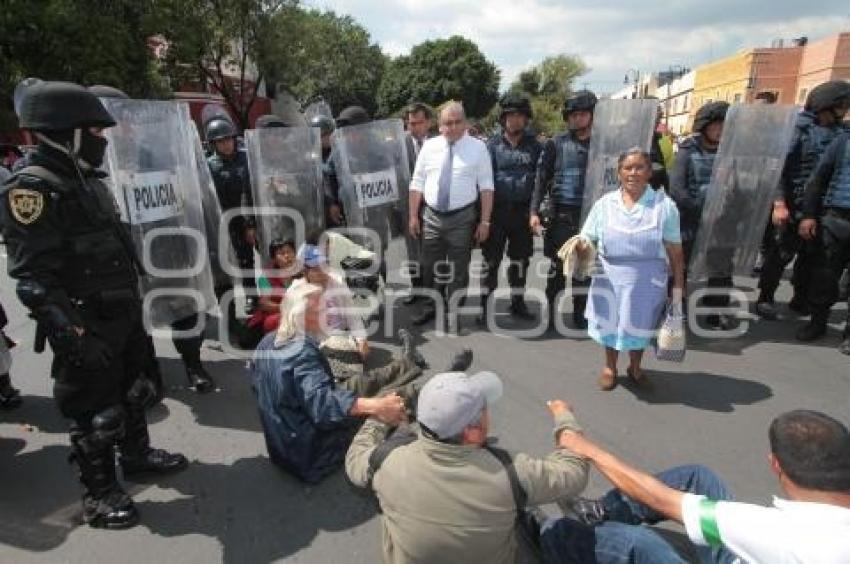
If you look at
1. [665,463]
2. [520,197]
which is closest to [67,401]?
[665,463]

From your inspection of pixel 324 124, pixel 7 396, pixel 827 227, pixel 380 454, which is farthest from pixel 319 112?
pixel 380 454

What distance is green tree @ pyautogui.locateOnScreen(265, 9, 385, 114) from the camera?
30.6m

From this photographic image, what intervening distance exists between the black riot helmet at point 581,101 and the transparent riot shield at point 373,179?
1513 mm

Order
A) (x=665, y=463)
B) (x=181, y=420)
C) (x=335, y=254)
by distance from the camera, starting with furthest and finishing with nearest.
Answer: (x=335, y=254), (x=181, y=420), (x=665, y=463)

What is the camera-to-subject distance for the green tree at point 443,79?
159 ft

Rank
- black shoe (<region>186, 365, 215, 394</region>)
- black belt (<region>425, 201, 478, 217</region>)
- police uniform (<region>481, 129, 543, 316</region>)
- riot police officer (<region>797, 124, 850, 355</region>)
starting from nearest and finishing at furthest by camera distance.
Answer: black shoe (<region>186, 365, 215, 394</region>)
riot police officer (<region>797, 124, 850, 355</region>)
black belt (<region>425, 201, 478, 217</region>)
police uniform (<region>481, 129, 543, 316</region>)

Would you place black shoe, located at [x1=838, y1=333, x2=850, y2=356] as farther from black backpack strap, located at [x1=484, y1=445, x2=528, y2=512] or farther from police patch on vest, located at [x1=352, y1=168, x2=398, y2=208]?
black backpack strap, located at [x1=484, y1=445, x2=528, y2=512]

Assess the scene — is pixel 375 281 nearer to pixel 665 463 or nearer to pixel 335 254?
pixel 335 254

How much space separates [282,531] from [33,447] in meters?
1.77

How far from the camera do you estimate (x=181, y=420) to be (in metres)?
3.75

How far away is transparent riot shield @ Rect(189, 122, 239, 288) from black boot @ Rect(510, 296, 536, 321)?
2562 millimetres

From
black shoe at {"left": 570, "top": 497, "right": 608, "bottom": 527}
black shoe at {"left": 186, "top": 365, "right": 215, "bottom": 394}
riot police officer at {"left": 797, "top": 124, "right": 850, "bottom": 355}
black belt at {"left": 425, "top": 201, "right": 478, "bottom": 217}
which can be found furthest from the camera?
black belt at {"left": 425, "top": 201, "right": 478, "bottom": 217}

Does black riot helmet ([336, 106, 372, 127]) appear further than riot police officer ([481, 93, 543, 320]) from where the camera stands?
Yes

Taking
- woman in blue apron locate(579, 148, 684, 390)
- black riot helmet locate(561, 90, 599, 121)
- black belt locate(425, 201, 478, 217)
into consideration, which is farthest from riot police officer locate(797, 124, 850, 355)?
black belt locate(425, 201, 478, 217)
